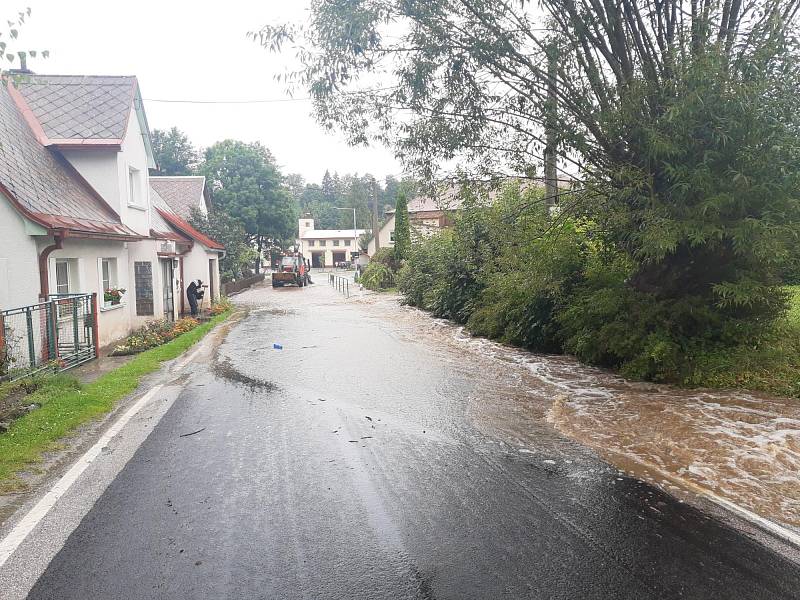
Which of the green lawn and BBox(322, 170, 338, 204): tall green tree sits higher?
BBox(322, 170, 338, 204): tall green tree

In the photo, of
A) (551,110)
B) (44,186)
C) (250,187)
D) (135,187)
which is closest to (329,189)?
(250,187)

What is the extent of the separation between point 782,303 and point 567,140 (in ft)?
13.7

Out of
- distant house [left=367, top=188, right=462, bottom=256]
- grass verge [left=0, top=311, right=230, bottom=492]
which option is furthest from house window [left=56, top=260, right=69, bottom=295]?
distant house [left=367, top=188, right=462, bottom=256]

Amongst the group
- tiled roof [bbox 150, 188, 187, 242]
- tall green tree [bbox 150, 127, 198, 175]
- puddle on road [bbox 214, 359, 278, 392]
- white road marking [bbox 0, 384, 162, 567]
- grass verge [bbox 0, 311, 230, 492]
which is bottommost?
puddle on road [bbox 214, 359, 278, 392]

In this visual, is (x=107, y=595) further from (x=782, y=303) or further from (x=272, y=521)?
(x=782, y=303)

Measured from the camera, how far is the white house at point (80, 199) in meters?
11.4

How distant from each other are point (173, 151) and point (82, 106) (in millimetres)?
61030

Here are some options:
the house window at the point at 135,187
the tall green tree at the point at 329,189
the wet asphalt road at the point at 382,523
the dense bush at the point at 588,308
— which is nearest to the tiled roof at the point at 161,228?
the house window at the point at 135,187

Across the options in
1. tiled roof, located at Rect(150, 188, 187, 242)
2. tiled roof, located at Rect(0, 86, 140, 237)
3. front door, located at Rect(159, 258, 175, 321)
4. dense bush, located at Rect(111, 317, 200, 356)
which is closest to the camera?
tiled roof, located at Rect(0, 86, 140, 237)

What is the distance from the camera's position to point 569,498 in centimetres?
501

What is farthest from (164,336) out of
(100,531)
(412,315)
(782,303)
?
(782,303)

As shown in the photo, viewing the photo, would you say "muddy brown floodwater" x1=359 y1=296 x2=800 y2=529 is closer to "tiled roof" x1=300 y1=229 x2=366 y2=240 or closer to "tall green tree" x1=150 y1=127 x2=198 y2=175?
"tall green tree" x1=150 y1=127 x2=198 y2=175

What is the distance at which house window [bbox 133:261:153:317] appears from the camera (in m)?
18.6

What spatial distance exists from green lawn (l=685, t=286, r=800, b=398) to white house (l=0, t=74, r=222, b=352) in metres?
11.4
